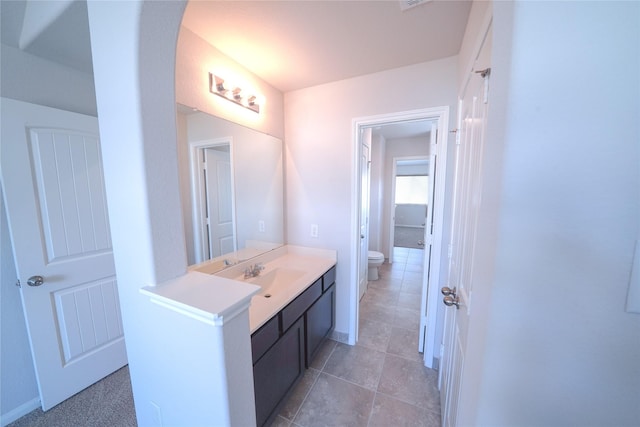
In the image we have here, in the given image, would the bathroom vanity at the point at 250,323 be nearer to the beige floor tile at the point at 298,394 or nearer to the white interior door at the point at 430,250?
the beige floor tile at the point at 298,394

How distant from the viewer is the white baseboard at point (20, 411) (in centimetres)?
136

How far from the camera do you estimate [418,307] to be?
9.17ft

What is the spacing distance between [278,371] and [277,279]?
714 millimetres

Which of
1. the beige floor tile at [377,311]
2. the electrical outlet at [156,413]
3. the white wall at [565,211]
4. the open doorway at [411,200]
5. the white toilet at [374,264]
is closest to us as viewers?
the white wall at [565,211]

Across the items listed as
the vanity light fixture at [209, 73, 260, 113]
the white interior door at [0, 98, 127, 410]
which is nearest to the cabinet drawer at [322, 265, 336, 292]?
the vanity light fixture at [209, 73, 260, 113]

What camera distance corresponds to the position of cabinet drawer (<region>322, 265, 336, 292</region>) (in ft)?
6.32

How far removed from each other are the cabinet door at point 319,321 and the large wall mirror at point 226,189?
70cm

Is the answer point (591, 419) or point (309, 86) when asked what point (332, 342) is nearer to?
point (591, 419)

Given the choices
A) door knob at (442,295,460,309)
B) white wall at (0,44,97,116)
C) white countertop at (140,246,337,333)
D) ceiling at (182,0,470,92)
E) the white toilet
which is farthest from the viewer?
the white toilet

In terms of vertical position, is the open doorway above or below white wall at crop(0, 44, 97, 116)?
below

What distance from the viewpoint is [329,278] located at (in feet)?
6.67

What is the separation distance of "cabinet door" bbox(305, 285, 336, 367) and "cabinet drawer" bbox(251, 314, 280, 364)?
0.40 m

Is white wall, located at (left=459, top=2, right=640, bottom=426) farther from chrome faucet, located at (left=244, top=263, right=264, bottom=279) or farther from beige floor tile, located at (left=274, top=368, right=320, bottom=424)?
chrome faucet, located at (left=244, top=263, right=264, bottom=279)

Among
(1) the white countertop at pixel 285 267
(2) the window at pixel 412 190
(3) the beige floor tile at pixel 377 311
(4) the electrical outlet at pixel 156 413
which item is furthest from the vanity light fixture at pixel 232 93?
(2) the window at pixel 412 190
